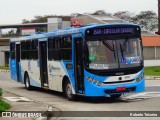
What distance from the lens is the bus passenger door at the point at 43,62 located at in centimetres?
2142

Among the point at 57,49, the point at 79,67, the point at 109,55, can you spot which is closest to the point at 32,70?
the point at 57,49

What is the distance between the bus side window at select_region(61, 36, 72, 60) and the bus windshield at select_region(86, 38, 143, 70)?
1.45 meters

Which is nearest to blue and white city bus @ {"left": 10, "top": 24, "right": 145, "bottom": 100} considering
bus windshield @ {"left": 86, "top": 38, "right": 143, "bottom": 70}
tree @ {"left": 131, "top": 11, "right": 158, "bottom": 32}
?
bus windshield @ {"left": 86, "top": 38, "right": 143, "bottom": 70}

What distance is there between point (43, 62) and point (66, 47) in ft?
11.8

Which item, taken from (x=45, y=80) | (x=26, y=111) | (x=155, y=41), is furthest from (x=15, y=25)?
(x=26, y=111)

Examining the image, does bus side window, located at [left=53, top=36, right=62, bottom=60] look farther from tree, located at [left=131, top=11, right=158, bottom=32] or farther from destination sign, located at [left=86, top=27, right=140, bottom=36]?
tree, located at [left=131, top=11, right=158, bottom=32]

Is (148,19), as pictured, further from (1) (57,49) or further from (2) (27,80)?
(1) (57,49)

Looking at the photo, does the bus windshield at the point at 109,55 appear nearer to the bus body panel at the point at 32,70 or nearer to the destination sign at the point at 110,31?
the destination sign at the point at 110,31

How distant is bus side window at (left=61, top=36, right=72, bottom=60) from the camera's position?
17969 millimetres

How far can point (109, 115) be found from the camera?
43.5 ft

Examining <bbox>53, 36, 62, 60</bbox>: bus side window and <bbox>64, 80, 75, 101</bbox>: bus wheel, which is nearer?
<bbox>64, 80, 75, 101</bbox>: bus wheel

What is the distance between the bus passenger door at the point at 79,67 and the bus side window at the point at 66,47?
1.66ft

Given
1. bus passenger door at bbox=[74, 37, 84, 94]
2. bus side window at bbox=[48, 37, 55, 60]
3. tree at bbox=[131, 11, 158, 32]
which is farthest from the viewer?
tree at bbox=[131, 11, 158, 32]

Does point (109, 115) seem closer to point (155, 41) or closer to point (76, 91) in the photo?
point (76, 91)
